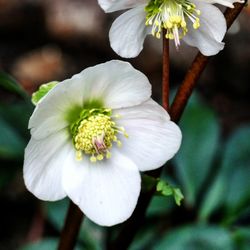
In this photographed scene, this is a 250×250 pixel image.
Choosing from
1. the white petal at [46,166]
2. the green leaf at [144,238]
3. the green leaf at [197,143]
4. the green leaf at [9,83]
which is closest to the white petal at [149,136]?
the white petal at [46,166]

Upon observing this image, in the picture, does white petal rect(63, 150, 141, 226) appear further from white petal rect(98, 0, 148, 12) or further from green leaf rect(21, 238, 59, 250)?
green leaf rect(21, 238, 59, 250)

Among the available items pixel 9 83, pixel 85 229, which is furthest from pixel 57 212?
pixel 9 83

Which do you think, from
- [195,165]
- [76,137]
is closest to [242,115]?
[195,165]

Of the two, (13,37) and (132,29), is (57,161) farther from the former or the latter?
(13,37)

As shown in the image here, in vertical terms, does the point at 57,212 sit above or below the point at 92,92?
below

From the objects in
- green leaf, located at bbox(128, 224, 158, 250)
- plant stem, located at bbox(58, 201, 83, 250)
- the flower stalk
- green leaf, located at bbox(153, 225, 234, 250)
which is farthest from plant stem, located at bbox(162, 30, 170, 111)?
green leaf, located at bbox(128, 224, 158, 250)

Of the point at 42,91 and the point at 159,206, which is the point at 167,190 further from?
the point at 159,206
